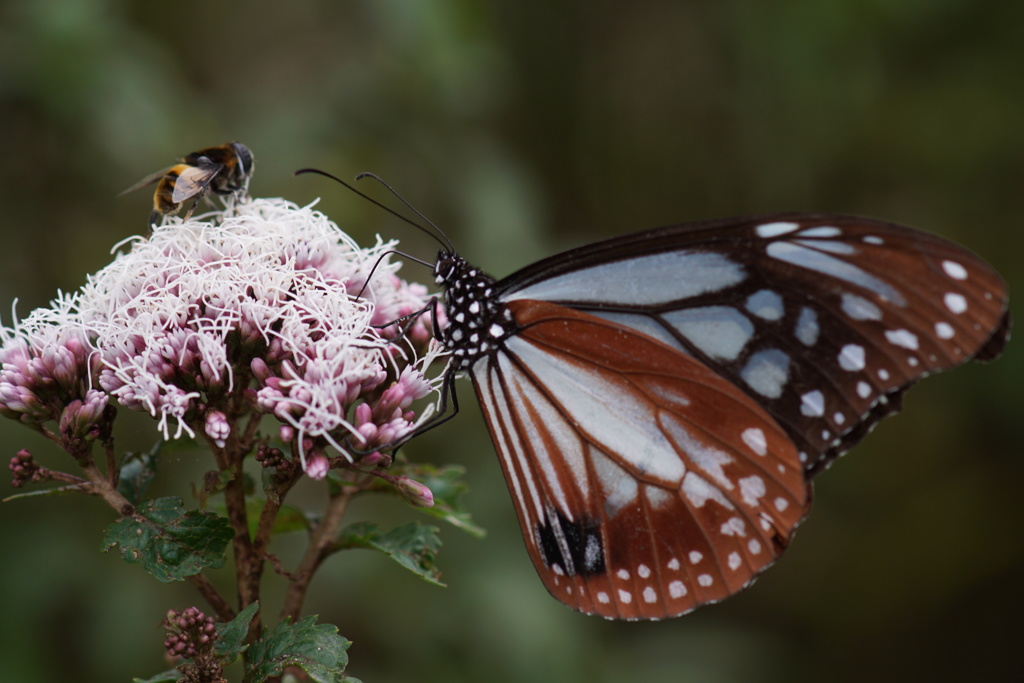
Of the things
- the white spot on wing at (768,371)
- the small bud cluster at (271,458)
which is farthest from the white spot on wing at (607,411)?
the small bud cluster at (271,458)

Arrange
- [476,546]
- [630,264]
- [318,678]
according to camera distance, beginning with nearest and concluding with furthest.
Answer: [318,678] → [630,264] → [476,546]

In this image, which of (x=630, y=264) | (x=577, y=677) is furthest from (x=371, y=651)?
(x=630, y=264)

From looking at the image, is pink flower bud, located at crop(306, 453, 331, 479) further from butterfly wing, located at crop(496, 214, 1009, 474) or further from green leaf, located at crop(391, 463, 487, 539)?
butterfly wing, located at crop(496, 214, 1009, 474)

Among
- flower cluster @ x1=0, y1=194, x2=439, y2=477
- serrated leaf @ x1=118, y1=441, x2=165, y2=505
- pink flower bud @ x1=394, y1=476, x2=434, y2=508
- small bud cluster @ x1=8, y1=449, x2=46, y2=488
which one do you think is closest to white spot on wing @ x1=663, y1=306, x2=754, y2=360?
flower cluster @ x1=0, y1=194, x2=439, y2=477

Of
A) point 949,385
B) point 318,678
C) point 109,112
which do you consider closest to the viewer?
point 318,678

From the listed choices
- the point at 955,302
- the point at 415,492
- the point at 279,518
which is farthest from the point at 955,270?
the point at 279,518

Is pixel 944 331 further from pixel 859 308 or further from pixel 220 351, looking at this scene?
pixel 220 351

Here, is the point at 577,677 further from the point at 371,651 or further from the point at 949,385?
the point at 949,385
